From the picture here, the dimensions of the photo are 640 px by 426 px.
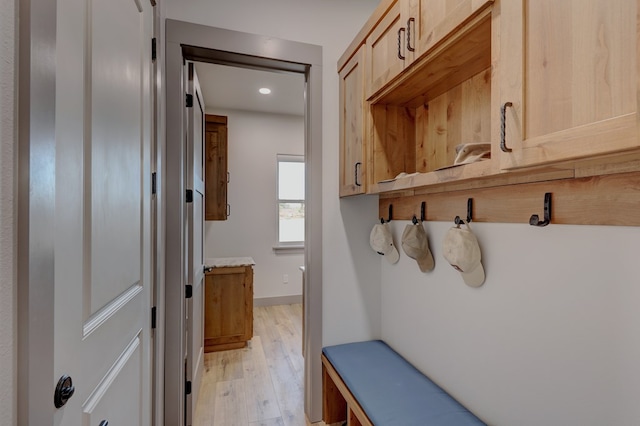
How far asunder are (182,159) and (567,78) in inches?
65.0

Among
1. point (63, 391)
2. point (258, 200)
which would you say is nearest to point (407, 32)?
point (63, 391)

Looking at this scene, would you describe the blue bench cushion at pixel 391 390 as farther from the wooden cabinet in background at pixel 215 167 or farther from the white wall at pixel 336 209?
the wooden cabinet in background at pixel 215 167

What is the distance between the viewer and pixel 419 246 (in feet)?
5.06

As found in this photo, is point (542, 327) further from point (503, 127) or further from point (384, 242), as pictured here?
point (384, 242)

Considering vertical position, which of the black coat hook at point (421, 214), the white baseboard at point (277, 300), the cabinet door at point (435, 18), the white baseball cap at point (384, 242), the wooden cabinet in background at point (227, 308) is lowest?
the white baseboard at point (277, 300)

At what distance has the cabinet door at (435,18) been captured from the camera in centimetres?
91

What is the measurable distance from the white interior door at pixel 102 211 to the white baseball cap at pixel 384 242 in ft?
4.08

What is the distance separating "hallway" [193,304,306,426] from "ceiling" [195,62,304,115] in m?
2.60

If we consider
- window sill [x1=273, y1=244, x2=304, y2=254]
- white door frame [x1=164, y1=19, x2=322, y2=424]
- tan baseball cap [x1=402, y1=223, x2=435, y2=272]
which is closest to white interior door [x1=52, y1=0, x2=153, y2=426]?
white door frame [x1=164, y1=19, x2=322, y2=424]

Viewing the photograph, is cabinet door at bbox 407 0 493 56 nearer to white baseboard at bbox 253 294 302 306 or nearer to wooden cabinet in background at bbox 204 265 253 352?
wooden cabinet in background at bbox 204 265 253 352

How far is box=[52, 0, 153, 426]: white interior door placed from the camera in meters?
0.68

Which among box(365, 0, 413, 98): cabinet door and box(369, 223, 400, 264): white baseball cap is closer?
box(365, 0, 413, 98): cabinet door

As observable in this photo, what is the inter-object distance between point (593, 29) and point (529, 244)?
0.68m

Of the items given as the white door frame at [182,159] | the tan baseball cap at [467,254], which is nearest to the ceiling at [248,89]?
the white door frame at [182,159]
